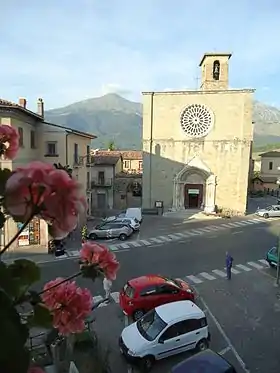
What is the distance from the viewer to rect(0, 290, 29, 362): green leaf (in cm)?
169

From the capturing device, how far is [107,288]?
14344mm

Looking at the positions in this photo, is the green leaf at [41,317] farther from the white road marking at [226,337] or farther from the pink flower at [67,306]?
the white road marking at [226,337]

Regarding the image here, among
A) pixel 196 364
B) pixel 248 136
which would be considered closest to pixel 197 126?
pixel 248 136

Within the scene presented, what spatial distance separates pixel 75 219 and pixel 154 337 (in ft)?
30.2

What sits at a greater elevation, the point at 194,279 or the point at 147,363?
the point at 147,363

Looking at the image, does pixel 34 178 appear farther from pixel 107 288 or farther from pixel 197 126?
pixel 197 126

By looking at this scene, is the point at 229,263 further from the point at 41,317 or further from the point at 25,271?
the point at 25,271

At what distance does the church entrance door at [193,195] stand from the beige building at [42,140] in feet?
40.0

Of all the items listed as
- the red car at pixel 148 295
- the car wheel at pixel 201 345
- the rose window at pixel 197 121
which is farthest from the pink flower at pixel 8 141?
the rose window at pixel 197 121

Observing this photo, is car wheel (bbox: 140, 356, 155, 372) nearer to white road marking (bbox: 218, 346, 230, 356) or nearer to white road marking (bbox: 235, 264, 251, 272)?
white road marking (bbox: 218, 346, 230, 356)

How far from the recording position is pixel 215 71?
38125mm

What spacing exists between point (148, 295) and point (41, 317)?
36.4ft

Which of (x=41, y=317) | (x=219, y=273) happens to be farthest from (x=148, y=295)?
(x=41, y=317)

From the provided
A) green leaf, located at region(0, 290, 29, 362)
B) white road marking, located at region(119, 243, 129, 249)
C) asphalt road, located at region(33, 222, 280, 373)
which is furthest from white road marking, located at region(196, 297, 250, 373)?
green leaf, located at region(0, 290, 29, 362)
